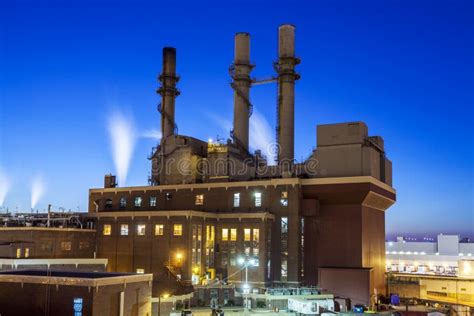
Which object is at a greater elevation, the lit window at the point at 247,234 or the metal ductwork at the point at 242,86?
the metal ductwork at the point at 242,86

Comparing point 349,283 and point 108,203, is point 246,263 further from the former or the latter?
point 108,203

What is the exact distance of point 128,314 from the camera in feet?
166

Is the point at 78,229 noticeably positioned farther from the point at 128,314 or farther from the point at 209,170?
the point at 128,314

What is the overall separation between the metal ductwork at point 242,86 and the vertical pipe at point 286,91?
244 inches

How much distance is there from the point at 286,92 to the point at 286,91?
16 cm

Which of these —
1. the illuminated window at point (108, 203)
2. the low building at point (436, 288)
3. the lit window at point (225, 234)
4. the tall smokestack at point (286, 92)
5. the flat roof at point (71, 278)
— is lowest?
the low building at point (436, 288)

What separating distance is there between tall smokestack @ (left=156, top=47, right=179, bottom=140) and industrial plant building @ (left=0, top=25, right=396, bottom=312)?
48.4 feet

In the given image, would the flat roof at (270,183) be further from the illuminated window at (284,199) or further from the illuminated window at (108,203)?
the illuminated window at (108,203)

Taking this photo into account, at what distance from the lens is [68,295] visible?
47.1 m

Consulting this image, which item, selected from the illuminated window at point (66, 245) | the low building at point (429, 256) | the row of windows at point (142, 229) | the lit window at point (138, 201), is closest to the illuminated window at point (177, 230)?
the row of windows at point (142, 229)

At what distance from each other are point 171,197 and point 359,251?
3008 cm

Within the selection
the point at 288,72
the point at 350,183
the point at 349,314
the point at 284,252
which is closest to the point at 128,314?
the point at 349,314

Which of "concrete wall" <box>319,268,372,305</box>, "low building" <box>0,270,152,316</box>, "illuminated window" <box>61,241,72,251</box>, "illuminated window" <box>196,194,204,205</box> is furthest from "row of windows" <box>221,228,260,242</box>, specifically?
"low building" <box>0,270,152,316</box>

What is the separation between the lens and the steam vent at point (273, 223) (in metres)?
72.3
